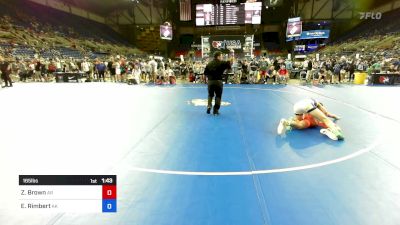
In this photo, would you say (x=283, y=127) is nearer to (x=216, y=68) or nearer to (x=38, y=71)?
(x=216, y=68)

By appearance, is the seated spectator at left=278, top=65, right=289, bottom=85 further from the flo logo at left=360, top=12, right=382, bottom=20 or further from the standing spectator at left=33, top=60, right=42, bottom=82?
the flo logo at left=360, top=12, right=382, bottom=20

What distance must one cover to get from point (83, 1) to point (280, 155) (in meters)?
41.2

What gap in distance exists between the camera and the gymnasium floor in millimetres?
2902

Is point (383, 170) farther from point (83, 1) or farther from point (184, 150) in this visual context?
point (83, 1)

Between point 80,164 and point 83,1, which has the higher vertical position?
point 83,1

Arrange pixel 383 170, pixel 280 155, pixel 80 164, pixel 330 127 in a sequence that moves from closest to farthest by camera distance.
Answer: pixel 383 170
pixel 80 164
pixel 280 155
pixel 330 127

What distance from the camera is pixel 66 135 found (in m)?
5.81

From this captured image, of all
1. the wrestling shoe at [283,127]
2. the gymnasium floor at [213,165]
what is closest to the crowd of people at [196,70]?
the gymnasium floor at [213,165]

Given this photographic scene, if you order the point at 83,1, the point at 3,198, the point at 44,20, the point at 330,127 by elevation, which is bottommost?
the point at 3,198

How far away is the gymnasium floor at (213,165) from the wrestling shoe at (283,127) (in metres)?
0.19

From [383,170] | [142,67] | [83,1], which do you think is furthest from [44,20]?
[383,170]
